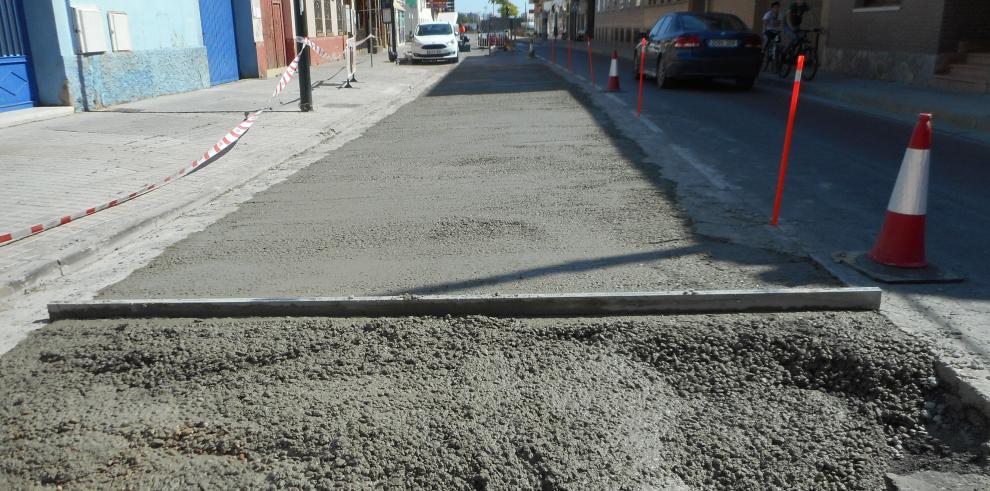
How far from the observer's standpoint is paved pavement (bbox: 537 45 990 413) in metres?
4.04

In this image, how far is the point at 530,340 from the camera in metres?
3.74

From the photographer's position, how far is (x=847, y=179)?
7516 millimetres

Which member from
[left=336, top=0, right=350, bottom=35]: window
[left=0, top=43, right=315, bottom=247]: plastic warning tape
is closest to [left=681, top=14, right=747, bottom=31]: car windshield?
[left=0, top=43, right=315, bottom=247]: plastic warning tape

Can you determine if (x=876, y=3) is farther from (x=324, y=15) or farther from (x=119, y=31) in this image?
(x=324, y=15)

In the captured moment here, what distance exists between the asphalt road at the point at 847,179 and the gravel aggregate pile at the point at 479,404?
879mm

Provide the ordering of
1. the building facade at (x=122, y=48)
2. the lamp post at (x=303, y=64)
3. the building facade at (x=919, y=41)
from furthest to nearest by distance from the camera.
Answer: the building facade at (x=919, y=41)
the lamp post at (x=303, y=64)
the building facade at (x=122, y=48)

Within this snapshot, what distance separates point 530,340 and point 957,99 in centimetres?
1308

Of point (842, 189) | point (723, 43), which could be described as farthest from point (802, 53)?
point (842, 189)

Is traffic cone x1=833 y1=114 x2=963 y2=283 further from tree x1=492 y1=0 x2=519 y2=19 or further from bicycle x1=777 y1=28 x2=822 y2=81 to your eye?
tree x1=492 y1=0 x2=519 y2=19

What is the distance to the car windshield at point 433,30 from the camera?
111ft

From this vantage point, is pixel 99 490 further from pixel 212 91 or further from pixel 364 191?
pixel 212 91

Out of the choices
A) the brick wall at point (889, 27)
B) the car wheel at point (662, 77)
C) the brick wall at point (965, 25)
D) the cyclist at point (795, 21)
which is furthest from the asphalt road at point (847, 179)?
the cyclist at point (795, 21)

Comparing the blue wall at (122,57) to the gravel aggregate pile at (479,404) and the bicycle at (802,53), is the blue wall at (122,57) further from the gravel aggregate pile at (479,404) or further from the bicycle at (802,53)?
the bicycle at (802,53)

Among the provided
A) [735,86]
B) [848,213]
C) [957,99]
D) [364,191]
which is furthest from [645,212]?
[735,86]
